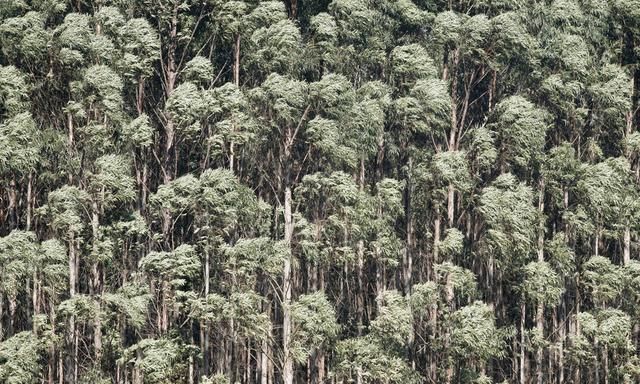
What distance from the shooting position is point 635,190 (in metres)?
52.5

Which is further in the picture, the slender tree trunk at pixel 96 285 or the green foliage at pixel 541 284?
the green foliage at pixel 541 284

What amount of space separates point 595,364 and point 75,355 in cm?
2148

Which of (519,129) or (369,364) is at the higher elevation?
(519,129)

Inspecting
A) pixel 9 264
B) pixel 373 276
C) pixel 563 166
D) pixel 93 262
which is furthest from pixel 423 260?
pixel 9 264

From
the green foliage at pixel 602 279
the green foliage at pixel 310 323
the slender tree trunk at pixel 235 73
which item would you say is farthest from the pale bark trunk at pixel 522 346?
the slender tree trunk at pixel 235 73

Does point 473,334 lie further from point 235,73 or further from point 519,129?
point 235,73

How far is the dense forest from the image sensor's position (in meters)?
42.3

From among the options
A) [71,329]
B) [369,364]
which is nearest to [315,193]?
[369,364]

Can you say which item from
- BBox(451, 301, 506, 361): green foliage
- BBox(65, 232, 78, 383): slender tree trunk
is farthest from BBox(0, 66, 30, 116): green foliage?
BBox(451, 301, 506, 361): green foliage

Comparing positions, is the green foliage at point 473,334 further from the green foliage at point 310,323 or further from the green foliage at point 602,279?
the green foliage at point 602,279

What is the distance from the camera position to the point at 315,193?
149 ft

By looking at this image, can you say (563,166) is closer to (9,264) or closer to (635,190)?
(635,190)

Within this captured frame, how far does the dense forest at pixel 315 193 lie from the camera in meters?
42.3

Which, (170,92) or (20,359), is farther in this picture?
(170,92)
